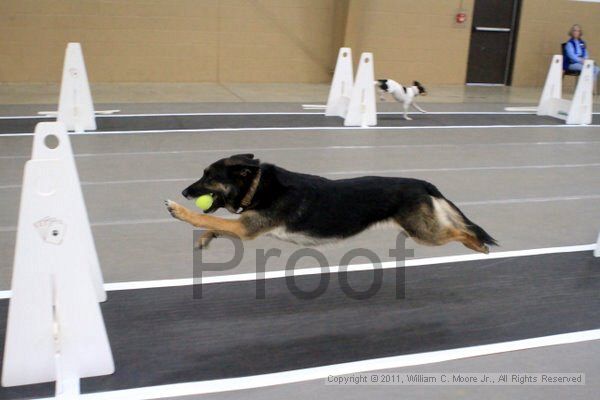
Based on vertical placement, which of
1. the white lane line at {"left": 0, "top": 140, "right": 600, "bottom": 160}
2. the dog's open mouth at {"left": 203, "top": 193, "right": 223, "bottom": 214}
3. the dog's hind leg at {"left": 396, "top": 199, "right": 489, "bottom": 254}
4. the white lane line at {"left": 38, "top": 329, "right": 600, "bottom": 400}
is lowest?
the white lane line at {"left": 38, "top": 329, "right": 600, "bottom": 400}

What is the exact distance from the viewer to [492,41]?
13727 mm

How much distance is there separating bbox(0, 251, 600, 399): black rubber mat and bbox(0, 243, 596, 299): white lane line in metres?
0.07

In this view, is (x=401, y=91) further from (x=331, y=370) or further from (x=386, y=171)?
(x=331, y=370)

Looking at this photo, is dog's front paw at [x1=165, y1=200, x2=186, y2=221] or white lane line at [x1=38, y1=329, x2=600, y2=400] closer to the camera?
white lane line at [x1=38, y1=329, x2=600, y2=400]

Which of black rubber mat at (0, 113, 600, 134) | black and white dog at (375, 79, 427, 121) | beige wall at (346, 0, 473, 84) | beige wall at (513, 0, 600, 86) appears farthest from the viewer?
beige wall at (513, 0, 600, 86)

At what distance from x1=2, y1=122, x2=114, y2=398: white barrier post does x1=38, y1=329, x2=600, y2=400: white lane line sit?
7.5 inches

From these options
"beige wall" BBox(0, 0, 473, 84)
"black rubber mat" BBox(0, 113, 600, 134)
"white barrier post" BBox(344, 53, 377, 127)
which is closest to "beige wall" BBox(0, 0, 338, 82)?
"beige wall" BBox(0, 0, 473, 84)

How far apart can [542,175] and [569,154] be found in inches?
53.4

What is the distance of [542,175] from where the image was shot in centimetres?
660

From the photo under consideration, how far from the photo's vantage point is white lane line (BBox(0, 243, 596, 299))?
11.9ft

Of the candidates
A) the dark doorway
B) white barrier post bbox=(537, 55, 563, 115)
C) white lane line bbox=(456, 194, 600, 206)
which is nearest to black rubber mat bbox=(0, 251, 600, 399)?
white lane line bbox=(456, 194, 600, 206)

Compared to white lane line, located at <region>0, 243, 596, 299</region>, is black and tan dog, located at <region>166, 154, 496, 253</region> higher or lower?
higher

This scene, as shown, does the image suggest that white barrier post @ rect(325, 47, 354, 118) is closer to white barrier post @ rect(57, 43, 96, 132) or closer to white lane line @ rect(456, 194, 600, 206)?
white barrier post @ rect(57, 43, 96, 132)

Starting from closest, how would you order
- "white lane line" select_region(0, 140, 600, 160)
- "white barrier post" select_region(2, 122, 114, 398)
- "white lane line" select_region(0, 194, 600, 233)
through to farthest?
1. "white barrier post" select_region(2, 122, 114, 398)
2. "white lane line" select_region(0, 194, 600, 233)
3. "white lane line" select_region(0, 140, 600, 160)
